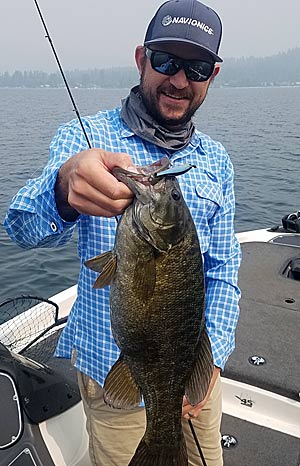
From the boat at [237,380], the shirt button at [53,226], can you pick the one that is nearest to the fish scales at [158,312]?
the shirt button at [53,226]

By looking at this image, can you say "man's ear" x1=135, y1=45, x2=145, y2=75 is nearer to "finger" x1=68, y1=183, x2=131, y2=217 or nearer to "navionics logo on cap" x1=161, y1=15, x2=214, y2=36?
"navionics logo on cap" x1=161, y1=15, x2=214, y2=36

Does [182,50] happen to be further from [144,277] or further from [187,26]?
[144,277]

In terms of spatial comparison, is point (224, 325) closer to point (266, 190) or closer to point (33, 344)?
point (33, 344)

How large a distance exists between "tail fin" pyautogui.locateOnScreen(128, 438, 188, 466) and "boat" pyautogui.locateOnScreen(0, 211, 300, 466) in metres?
0.66

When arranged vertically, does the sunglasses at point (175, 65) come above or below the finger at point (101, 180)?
above

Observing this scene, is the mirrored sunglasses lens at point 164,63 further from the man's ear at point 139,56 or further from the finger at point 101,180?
the finger at point 101,180

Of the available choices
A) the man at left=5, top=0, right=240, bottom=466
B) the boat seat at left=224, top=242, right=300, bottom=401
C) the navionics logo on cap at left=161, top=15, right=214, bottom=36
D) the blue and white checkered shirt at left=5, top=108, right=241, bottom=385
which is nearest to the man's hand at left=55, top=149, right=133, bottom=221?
the blue and white checkered shirt at left=5, top=108, right=241, bottom=385

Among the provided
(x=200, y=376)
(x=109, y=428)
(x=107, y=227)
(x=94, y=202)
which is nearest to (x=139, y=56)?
(x=107, y=227)

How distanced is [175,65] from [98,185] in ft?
3.56

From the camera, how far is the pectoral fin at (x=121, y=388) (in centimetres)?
197

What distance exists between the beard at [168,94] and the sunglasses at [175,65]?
62 mm

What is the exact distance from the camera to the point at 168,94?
8.28ft

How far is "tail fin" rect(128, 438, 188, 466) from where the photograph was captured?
201 cm

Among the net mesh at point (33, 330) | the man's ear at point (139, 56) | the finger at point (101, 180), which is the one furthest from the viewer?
the net mesh at point (33, 330)
